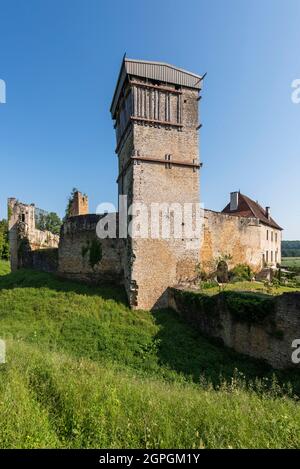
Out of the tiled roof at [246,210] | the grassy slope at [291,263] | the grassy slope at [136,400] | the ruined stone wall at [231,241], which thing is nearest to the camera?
the grassy slope at [136,400]

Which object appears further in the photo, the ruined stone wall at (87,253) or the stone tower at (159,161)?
the ruined stone wall at (87,253)

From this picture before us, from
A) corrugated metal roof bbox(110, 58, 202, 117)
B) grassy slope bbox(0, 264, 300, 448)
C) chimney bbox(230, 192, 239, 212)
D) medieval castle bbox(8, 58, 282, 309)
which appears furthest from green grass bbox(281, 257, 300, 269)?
grassy slope bbox(0, 264, 300, 448)

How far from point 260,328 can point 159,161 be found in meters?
8.55

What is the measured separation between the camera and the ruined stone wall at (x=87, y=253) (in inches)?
584

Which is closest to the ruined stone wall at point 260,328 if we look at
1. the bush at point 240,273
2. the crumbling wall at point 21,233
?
the bush at point 240,273

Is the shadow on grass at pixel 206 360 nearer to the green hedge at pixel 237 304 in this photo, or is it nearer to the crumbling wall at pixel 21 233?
the green hedge at pixel 237 304

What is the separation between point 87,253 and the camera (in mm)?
15406

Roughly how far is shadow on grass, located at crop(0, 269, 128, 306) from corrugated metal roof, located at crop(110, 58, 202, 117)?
35.4 ft

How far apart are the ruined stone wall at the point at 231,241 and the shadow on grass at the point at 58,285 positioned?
6132 millimetres

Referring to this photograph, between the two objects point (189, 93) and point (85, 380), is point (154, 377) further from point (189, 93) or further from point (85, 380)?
point (189, 93)

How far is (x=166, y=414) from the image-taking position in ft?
12.6

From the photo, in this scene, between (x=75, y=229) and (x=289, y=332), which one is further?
(x=75, y=229)
